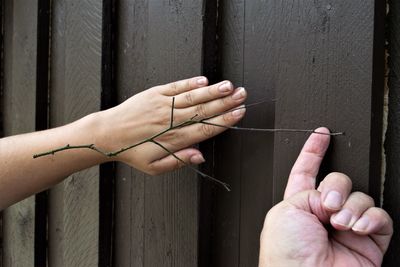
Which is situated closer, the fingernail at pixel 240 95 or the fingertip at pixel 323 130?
the fingertip at pixel 323 130

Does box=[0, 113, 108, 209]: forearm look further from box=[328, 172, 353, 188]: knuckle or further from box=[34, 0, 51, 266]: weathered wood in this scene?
box=[328, 172, 353, 188]: knuckle

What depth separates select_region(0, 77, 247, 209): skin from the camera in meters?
1.26

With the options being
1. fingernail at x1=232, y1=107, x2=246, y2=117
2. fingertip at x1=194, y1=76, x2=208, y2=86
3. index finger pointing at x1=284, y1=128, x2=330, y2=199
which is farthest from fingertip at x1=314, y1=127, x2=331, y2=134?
fingertip at x1=194, y1=76, x2=208, y2=86

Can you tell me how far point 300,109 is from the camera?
116cm

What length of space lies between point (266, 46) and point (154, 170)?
0.49 m

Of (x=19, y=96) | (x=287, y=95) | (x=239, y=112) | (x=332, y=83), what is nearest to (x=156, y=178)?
(x=239, y=112)

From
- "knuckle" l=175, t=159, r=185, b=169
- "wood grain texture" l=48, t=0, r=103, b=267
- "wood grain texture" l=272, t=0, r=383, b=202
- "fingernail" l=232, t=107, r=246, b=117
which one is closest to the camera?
"wood grain texture" l=272, t=0, r=383, b=202

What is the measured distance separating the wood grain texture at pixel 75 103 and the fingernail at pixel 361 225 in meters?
1.07

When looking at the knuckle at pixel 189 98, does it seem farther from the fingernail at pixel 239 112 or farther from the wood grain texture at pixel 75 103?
the wood grain texture at pixel 75 103

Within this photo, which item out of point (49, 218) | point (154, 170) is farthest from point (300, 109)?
point (49, 218)

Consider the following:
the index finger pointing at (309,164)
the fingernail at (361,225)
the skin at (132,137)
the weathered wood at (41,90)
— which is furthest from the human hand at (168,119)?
the weathered wood at (41,90)

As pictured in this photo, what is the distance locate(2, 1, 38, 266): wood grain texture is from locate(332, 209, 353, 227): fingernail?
1.49 m

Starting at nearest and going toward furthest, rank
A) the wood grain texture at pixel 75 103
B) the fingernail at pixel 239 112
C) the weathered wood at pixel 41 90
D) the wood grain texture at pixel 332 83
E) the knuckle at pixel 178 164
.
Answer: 1. the wood grain texture at pixel 332 83
2. the fingernail at pixel 239 112
3. the knuckle at pixel 178 164
4. the wood grain texture at pixel 75 103
5. the weathered wood at pixel 41 90

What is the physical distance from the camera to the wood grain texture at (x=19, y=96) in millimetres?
2016
